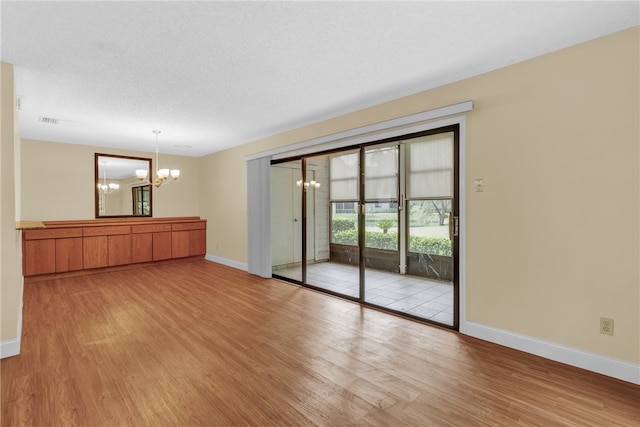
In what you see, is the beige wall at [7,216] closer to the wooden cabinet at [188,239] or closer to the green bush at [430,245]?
the wooden cabinet at [188,239]

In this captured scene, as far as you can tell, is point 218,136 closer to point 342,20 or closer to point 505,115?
point 342,20

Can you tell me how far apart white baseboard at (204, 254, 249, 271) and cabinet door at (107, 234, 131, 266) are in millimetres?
1612

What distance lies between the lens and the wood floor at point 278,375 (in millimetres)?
1760

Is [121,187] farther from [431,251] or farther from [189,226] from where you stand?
[431,251]

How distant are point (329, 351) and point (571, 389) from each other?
1734 mm

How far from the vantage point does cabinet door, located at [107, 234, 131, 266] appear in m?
5.66

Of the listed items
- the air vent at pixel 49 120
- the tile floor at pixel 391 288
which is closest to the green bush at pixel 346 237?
the tile floor at pixel 391 288

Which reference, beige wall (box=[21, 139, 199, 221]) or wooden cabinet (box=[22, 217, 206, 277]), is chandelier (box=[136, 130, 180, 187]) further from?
wooden cabinet (box=[22, 217, 206, 277])

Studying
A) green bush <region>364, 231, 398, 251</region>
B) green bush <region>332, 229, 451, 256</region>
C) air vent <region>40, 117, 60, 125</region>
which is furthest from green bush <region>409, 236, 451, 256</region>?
air vent <region>40, 117, 60, 125</region>

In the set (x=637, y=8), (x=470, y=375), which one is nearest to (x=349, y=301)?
(x=470, y=375)

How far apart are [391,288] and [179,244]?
4774 mm

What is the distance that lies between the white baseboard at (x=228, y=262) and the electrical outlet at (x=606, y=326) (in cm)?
497

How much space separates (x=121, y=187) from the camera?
6227 millimetres

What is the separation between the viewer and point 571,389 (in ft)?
6.61
